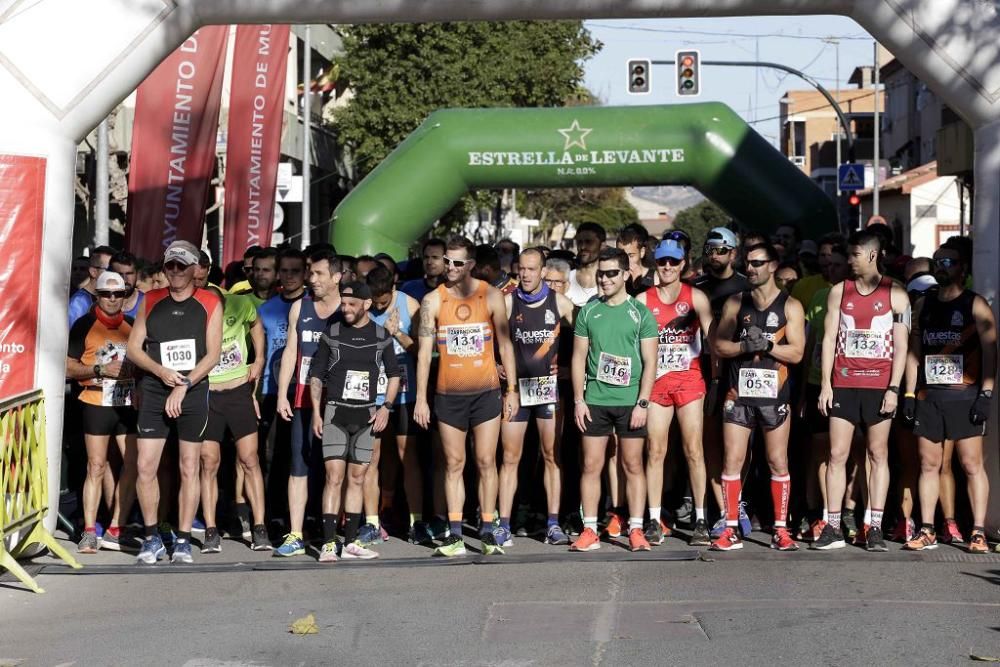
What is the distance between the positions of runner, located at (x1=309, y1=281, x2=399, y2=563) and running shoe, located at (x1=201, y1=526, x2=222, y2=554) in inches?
31.5

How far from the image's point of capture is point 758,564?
30.5ft

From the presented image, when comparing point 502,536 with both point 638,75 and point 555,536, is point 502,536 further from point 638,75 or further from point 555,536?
point 638,75

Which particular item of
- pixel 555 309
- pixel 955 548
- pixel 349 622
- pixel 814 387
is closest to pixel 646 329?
pixel 555 309

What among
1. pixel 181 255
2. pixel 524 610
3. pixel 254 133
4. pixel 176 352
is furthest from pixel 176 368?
pixel 254 133

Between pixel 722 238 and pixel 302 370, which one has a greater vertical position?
pixel 722 238

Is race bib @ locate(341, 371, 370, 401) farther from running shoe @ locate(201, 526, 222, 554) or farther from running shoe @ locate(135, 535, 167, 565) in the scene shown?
running shoe @ locate(135, 535, 167, 565)

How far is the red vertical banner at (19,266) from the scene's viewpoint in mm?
9625

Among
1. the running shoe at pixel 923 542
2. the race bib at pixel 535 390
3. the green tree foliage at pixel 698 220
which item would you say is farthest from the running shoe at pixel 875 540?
the green tree foliage at pixel 698 220

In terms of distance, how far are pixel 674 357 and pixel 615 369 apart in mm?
479

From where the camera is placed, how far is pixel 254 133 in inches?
659

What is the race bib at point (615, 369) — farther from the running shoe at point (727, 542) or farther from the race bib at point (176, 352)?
the race bib at point (176, 352)

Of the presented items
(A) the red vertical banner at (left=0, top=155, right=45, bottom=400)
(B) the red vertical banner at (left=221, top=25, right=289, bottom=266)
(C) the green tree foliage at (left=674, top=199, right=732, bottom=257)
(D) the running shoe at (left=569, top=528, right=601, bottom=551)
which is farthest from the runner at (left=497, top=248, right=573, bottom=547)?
(C) the green tree foliage at (left=674, top=199, right=732, bottom=257)

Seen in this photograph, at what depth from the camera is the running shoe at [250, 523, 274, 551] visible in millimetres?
10156

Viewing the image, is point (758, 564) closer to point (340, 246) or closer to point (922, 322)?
point (922, 322)
